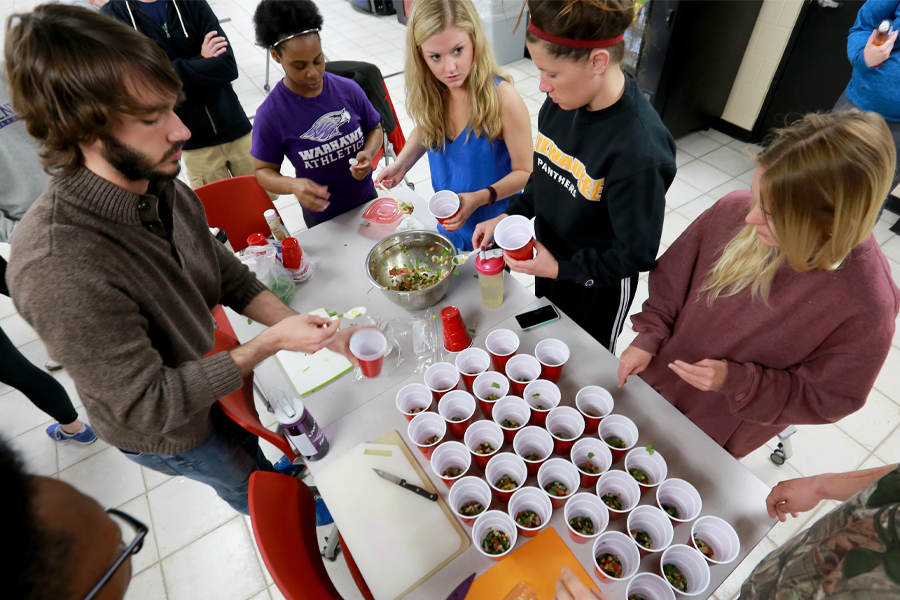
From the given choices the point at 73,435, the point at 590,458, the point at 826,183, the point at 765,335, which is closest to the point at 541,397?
the point at 590,458

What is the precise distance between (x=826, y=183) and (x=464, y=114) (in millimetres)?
1353

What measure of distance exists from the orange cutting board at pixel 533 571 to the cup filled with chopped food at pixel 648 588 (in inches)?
3.5

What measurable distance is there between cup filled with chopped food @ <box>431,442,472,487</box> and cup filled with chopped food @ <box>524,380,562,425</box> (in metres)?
0.23

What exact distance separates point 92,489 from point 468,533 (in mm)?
2211

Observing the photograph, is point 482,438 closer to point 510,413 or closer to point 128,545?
point 510,413

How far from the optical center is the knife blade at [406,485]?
1.22 m

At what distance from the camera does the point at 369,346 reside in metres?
1.50

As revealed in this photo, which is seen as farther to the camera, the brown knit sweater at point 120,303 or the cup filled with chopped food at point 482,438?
the cup filled with chopped food at point 482,438

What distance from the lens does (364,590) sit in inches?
48.1

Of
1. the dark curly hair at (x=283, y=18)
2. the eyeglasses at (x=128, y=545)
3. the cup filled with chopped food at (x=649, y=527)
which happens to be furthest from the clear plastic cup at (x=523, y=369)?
the dark curly hair at (x=283, y=18)

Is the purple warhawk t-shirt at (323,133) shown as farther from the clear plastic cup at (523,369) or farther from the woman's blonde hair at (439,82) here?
the clear plastic cup at (523,369)

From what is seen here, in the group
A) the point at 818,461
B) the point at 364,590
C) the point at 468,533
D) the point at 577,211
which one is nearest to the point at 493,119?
the point at 577,211

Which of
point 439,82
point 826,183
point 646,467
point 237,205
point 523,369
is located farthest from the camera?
point 237,205

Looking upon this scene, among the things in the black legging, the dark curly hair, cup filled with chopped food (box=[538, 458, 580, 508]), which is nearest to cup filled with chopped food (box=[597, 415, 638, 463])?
cup filled with chopped food (box=[538, 458, 580, 508])
